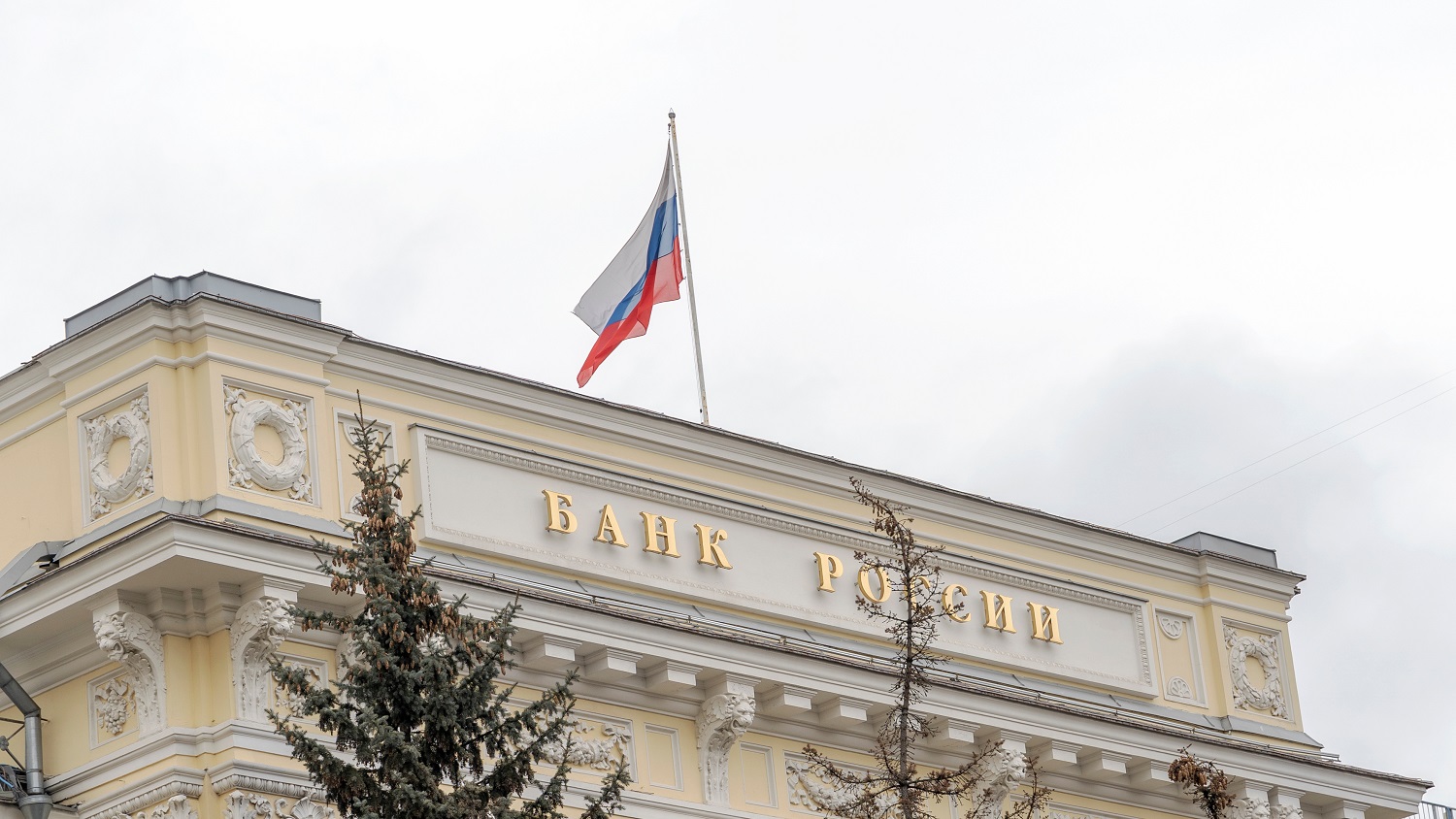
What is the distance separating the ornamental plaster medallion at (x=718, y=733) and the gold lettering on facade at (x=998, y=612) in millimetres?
3815

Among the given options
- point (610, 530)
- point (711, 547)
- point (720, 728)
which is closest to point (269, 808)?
point (610, 530)

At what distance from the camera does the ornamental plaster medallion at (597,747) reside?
2216 centimetres

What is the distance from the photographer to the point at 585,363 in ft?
85.9

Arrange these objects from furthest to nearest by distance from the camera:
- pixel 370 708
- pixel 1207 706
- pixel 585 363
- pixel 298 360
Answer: pixel 1207 706 < pixel 585 363 < pixel 298 360 < pixel 370 708

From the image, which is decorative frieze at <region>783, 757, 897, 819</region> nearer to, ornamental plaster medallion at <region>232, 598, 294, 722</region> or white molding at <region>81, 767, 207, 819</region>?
ornamental plaster medallion at <region>232, 598, 294, 722</region>

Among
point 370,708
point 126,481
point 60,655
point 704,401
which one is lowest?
point 370,708

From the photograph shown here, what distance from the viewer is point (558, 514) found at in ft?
75.9

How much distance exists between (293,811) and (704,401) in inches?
302

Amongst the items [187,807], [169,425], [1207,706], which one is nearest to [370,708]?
[187,807]

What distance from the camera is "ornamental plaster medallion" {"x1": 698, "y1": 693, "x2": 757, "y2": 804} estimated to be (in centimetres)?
2317

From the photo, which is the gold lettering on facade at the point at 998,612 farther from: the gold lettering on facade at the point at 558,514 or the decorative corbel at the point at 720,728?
the gold lettering on facade at the point at 558,514

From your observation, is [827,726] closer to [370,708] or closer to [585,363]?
[585,363]

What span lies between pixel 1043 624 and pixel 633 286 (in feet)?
18.2

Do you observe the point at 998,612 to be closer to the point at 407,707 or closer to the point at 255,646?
the point at 255,646
